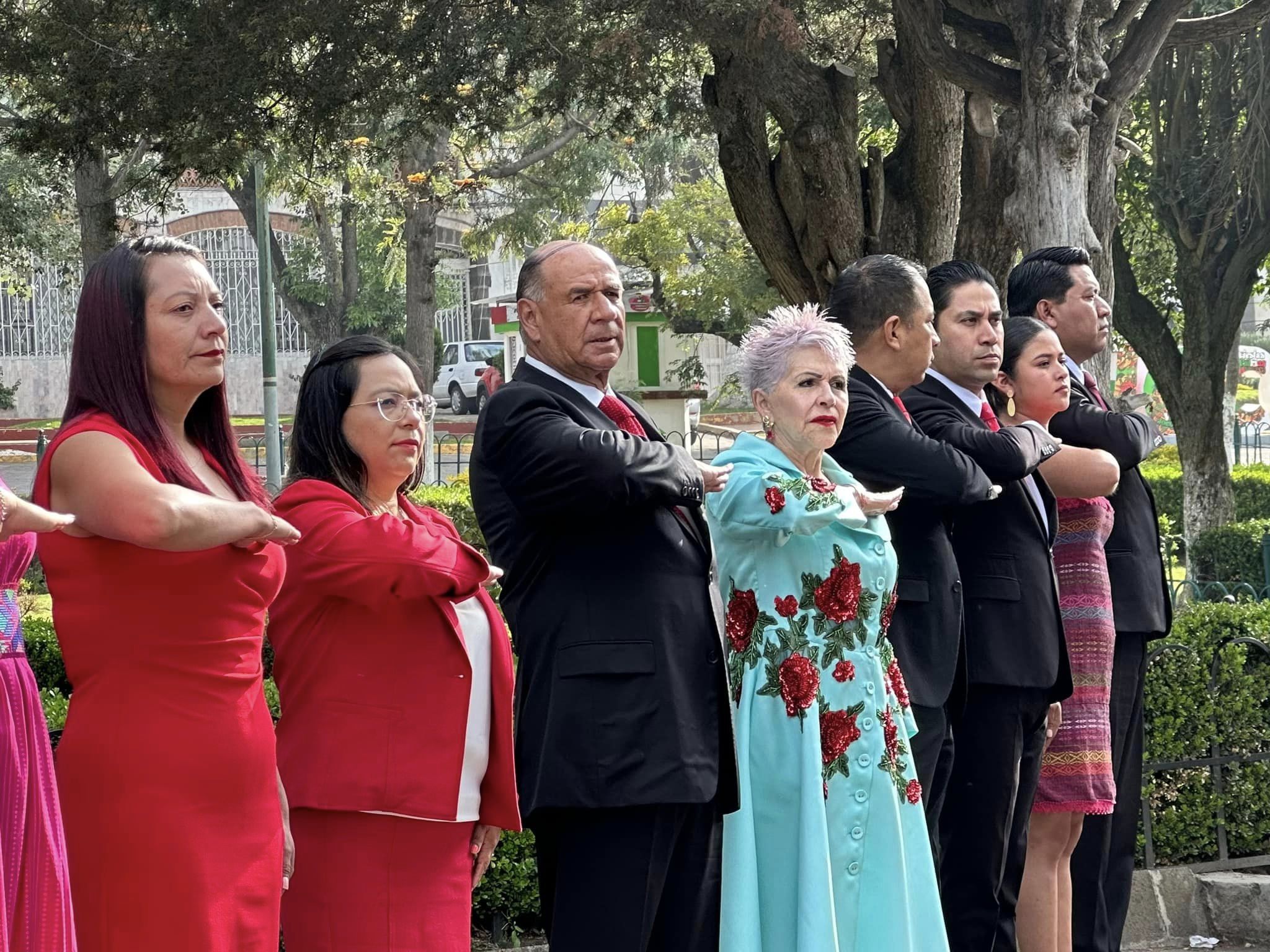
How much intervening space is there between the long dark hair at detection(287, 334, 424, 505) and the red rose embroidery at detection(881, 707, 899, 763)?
1381mm

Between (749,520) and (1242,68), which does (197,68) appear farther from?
(1242,68)

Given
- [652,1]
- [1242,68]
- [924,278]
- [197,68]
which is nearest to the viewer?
[924,278]

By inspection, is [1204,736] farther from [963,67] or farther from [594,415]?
[963,67]

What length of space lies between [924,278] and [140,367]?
232cm

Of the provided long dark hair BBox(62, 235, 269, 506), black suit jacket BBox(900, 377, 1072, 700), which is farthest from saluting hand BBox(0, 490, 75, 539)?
black suit jacket BBox(900, 377, 1072, 700)

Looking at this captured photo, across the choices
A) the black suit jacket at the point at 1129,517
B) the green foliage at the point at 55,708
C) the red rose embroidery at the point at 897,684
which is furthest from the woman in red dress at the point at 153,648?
the black suit jacket at the point at 1129,517

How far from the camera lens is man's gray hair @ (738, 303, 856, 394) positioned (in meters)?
3.82

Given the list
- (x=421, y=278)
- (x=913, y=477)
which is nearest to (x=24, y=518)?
(x=913, y=477)

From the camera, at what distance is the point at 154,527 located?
2691 millimetres

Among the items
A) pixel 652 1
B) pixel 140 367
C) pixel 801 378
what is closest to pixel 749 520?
pixel 801 378

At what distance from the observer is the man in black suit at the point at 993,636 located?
421 centimetres

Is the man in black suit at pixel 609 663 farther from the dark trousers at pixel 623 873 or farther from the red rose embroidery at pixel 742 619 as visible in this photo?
the red rose embroidery at pixel 742 619

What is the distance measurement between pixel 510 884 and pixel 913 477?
6.30 feet

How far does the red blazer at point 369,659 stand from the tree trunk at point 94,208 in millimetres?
11169
